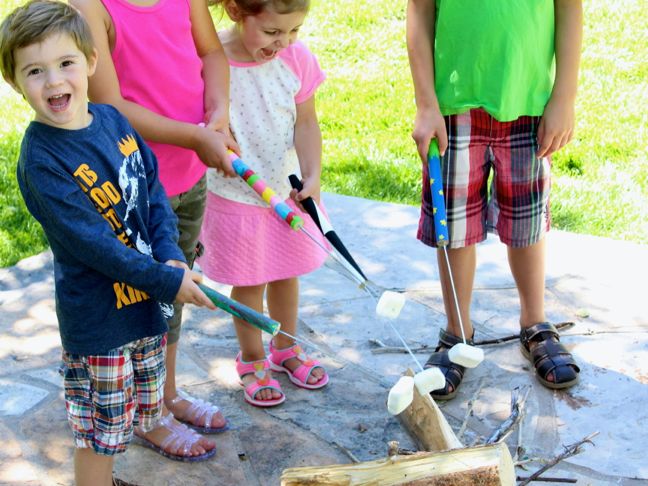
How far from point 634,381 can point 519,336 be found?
448 mm

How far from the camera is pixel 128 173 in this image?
2342mm

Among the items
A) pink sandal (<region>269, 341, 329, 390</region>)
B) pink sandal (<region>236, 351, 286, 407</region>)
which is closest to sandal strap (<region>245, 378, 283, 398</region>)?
pink sandal (<region>236, 351, 286, 407</region>)

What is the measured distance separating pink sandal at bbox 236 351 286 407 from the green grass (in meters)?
1.48

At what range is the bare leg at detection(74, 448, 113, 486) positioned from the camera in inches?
97.3

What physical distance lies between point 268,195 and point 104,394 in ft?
2.20

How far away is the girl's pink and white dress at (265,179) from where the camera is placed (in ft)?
9.69

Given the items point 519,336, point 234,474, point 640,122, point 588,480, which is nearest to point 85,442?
point 234,474

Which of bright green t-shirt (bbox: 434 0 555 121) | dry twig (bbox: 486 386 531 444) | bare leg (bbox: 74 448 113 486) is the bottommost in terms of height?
dry twig (bbox: 486 386 531 444)

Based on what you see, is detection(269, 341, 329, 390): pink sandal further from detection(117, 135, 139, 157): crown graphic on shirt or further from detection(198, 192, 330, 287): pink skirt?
detection(117, 135, 139, 157): crown graphic on shirt

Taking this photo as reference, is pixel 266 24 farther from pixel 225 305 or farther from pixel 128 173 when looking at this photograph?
pixel 225 305

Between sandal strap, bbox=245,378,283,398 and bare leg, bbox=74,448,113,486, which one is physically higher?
bare leg, bbox=74,448,113,486

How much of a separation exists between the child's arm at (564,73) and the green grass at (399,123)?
1546 millimetres

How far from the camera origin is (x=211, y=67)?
2.76 meters

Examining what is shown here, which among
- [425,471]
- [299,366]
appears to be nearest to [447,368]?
[299,366]
